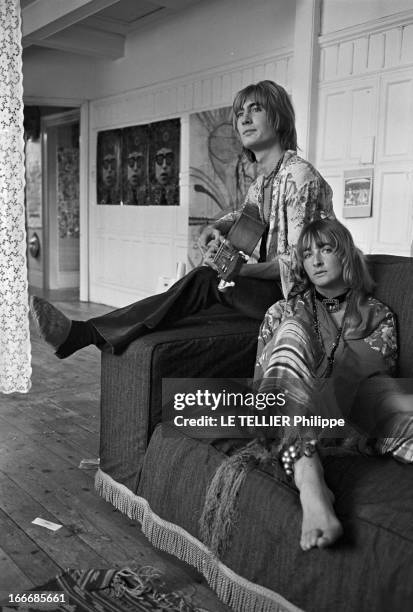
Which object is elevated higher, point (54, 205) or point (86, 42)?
point (86, 42)

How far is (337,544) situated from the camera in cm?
131

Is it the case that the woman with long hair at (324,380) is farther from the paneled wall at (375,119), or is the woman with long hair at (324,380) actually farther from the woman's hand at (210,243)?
the paneled wall at (375,119)

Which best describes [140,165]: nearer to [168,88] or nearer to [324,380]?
[168,88]

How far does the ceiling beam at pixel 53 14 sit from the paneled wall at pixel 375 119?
1.85 metres

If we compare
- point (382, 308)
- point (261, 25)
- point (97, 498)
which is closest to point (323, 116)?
point (261, 25)

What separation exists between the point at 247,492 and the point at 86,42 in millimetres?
5764

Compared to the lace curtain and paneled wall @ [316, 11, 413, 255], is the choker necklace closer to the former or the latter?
the lace curtain

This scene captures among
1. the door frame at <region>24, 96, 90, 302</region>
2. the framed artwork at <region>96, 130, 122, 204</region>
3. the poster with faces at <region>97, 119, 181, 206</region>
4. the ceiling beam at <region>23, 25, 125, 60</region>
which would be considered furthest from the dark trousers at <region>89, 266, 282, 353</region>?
the door frame at <region>24, 96, 90, 302</region>

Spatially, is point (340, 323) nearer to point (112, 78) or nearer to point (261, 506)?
point (261, 506)

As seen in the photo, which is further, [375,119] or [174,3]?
[174,3]

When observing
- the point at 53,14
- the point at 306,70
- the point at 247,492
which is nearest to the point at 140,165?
the point at 53,14

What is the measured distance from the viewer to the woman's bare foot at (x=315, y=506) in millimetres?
1296

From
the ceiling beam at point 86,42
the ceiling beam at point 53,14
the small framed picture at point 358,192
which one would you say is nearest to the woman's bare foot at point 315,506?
the small framed picture at point 358,192

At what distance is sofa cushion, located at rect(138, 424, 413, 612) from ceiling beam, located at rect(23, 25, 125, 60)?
5317mm
